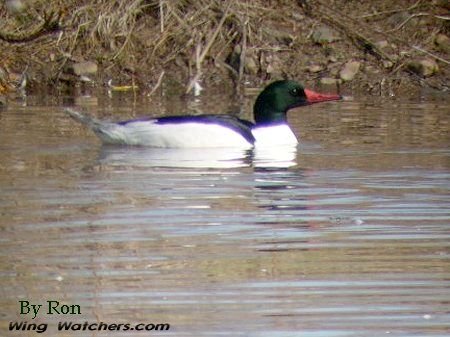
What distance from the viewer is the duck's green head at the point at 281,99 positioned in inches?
548

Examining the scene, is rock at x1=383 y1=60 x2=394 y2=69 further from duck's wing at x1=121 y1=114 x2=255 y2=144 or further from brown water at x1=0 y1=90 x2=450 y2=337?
duck's wing at x1=121 y1=114 x2=255 y2=144

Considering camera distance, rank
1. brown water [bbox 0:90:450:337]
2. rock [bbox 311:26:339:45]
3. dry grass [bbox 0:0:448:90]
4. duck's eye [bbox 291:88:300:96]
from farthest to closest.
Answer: rock [bbox 311:26:339:45]
dry grass [bbox 0:0:448:90]
duck's eye [bbox 291:88:300:96]
brown water [bbox 0:90:450:337]

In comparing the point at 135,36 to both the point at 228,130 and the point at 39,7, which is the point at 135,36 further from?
the point at 228,130

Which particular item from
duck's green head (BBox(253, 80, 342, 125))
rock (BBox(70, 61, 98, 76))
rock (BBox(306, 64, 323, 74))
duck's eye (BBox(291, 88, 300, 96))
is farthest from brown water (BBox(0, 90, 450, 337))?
rock (BBox(306, 64, 323, 74))

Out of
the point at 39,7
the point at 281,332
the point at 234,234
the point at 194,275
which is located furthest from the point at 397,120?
the point at 281,332

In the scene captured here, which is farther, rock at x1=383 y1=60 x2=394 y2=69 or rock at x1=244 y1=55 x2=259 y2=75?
rock at x1=244 y1=55 x2=259 y2=75

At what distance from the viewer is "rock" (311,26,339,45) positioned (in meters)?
18.8

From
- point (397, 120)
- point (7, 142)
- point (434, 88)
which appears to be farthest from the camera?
point (434, 88)

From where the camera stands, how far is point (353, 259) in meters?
7.89

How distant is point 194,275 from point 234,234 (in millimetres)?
1113

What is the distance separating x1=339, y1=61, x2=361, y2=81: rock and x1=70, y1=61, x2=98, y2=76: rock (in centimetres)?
304

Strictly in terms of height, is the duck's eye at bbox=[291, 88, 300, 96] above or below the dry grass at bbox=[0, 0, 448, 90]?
below

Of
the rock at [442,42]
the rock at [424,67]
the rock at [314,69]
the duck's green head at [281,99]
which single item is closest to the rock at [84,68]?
the rock at [314,69]

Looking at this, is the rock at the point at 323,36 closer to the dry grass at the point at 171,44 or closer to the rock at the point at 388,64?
the dry grass at the point at 171,44
